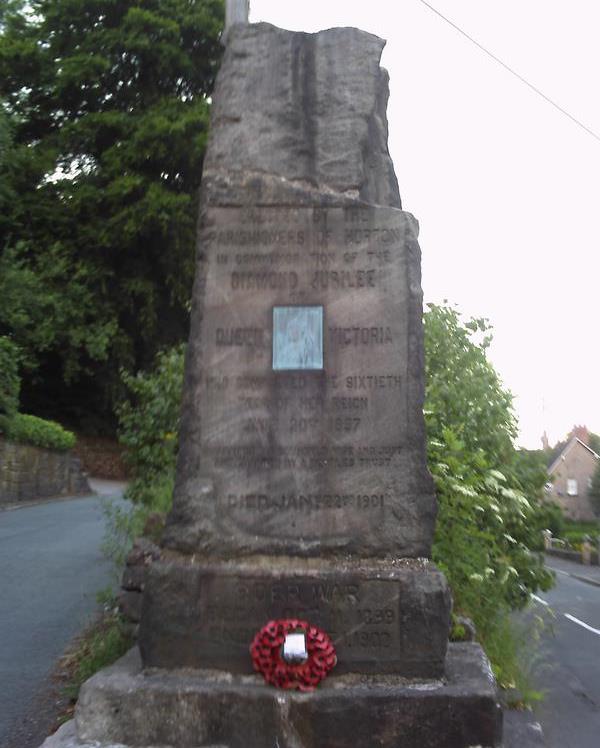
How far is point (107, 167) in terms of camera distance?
25344 mm

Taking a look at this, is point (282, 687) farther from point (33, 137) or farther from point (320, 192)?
point (33, 137)

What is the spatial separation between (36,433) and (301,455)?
18.7 m

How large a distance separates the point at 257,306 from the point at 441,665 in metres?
1.86

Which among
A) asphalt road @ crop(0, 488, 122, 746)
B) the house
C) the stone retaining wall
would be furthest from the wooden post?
the house

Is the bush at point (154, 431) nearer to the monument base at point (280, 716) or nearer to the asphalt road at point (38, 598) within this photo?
the asphalt road at point (38, 598)

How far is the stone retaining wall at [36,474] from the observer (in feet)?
62.0

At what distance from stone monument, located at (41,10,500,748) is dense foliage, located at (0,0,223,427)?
63.4 ft

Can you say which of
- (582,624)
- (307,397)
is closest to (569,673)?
(582,624)

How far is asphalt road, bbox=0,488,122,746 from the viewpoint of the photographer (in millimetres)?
5461

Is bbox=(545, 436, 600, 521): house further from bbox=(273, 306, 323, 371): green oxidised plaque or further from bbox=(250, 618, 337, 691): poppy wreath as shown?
bbox=(250, 618, 337, 691): poppy wreath

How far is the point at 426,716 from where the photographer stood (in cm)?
332

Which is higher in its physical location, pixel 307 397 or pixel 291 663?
pixel 307 397

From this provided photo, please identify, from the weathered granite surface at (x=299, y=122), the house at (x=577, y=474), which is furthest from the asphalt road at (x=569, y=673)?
the house at (x=577, y=474)

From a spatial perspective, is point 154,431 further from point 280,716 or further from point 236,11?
point 280,716
